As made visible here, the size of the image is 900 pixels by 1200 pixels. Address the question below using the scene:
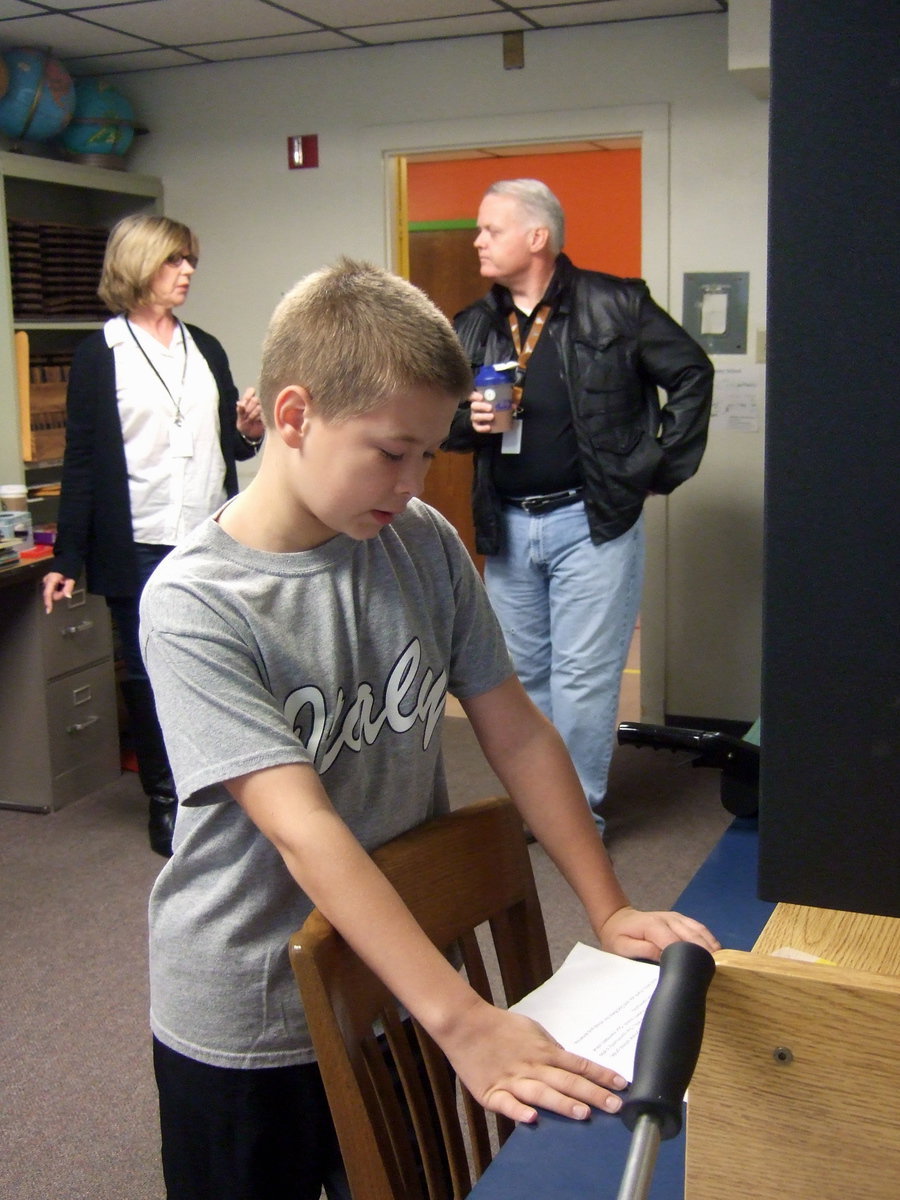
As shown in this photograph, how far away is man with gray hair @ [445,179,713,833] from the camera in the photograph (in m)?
3.05

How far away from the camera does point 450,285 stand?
6.00m

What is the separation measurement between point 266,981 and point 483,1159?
26 cm

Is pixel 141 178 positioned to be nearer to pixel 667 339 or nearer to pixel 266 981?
pixel 667 339

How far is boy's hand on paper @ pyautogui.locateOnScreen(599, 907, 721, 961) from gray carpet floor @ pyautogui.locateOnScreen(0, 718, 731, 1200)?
1293 mm

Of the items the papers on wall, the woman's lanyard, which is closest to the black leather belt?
the woman's lanyard

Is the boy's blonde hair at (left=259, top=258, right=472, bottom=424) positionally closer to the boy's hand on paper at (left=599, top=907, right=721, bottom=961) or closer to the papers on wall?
the boy's hand on paper at (left=599, top=907, right=721, bottom=961)

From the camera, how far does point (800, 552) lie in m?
0.46

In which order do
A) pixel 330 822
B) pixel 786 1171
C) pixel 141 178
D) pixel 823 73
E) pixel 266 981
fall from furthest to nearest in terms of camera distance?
pixel 141 178, pixel 266 981, pixel 330 822, pixel 786 1171, pixel 823 73

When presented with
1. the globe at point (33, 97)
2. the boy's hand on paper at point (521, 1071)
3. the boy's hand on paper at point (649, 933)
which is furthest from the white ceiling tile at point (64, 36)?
the boy's hand on paper at point (521, 1071)

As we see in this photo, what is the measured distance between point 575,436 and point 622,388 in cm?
17

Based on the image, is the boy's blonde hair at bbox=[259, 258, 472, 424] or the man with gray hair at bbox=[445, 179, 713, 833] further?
the man with gray hair at bbox=[445, 179, 713, 833]

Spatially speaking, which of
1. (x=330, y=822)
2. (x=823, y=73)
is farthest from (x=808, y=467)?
(x=330, y=822)

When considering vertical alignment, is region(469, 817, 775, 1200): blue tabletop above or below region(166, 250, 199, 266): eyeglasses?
below

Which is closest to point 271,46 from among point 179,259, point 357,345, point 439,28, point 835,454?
point 439,28
